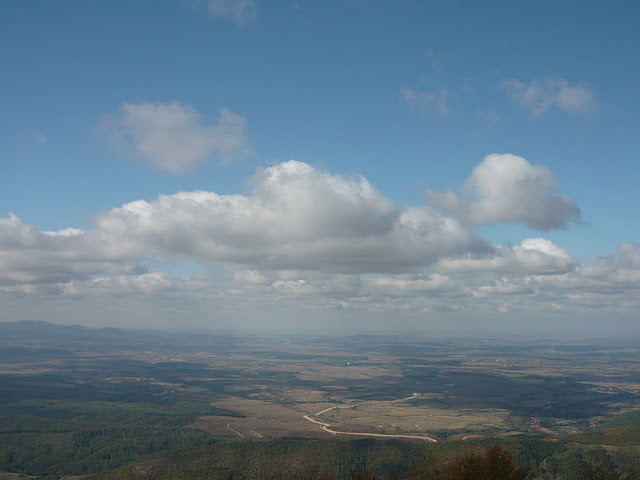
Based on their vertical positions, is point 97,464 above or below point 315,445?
below

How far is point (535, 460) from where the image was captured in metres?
151

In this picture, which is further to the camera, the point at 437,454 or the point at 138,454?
the point at 138,454

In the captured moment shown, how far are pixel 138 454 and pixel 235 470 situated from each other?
200 feet

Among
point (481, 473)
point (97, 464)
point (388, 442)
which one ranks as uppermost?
point (481, 473)

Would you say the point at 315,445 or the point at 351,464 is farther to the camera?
the point at 315,445

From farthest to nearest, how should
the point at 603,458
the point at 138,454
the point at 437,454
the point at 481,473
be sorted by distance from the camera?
the point at 138,454
the point at 437,454
the point at 603,458
the point at 481,473

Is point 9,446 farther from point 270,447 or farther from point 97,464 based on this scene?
point 270,447

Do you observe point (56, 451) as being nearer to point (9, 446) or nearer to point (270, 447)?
point (9, 446)

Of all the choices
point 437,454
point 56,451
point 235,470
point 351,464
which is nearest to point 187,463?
point 235,470

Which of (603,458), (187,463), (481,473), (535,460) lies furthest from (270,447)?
(481,473)

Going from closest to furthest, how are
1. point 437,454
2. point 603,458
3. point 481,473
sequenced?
1. point 481,473
2. point 603,458
3. point 437,454

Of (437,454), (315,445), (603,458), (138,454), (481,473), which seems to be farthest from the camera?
(138,454)

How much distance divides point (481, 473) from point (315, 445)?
401 ft

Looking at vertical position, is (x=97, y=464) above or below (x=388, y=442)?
below
